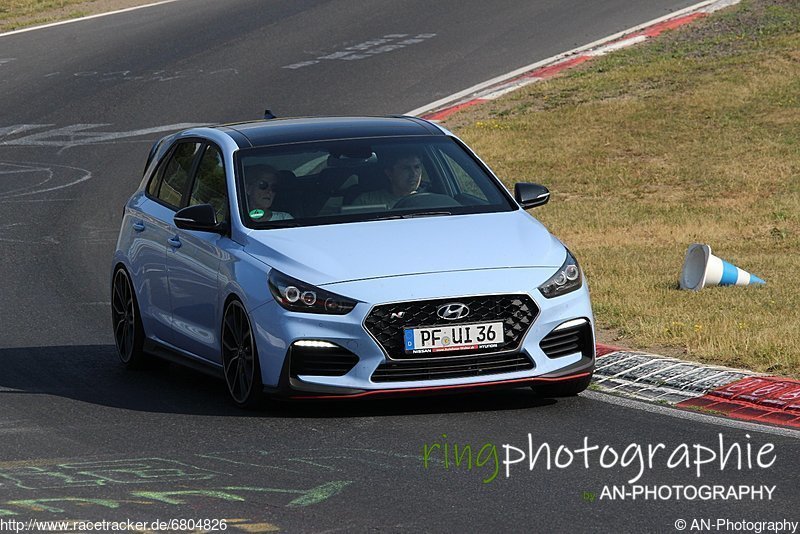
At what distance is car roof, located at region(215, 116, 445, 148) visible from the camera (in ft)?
34.4

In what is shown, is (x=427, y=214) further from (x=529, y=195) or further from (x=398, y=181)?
(x=529, y=195)

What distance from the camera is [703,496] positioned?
7215 millimetres

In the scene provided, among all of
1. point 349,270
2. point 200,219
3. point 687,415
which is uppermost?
point 200,219

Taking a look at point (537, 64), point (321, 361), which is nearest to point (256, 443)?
point (321, 361)

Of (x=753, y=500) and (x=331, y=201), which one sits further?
(x=331, y=201)

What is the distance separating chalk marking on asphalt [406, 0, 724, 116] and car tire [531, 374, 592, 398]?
48.3ft

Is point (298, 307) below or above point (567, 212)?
above

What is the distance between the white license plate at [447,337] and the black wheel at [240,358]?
36.1 inches

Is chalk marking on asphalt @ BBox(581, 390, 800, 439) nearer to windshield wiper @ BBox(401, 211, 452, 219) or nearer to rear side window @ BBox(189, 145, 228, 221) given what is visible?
windshield wiper @ BBox(401, 211, 452, 219)

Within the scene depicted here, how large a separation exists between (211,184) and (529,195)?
6.68ft

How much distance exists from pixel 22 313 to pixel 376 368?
5.46 m

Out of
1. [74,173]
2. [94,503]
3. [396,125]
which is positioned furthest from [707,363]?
[74,173]

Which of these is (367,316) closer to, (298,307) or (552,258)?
(298,307)

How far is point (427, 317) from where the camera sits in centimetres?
886
